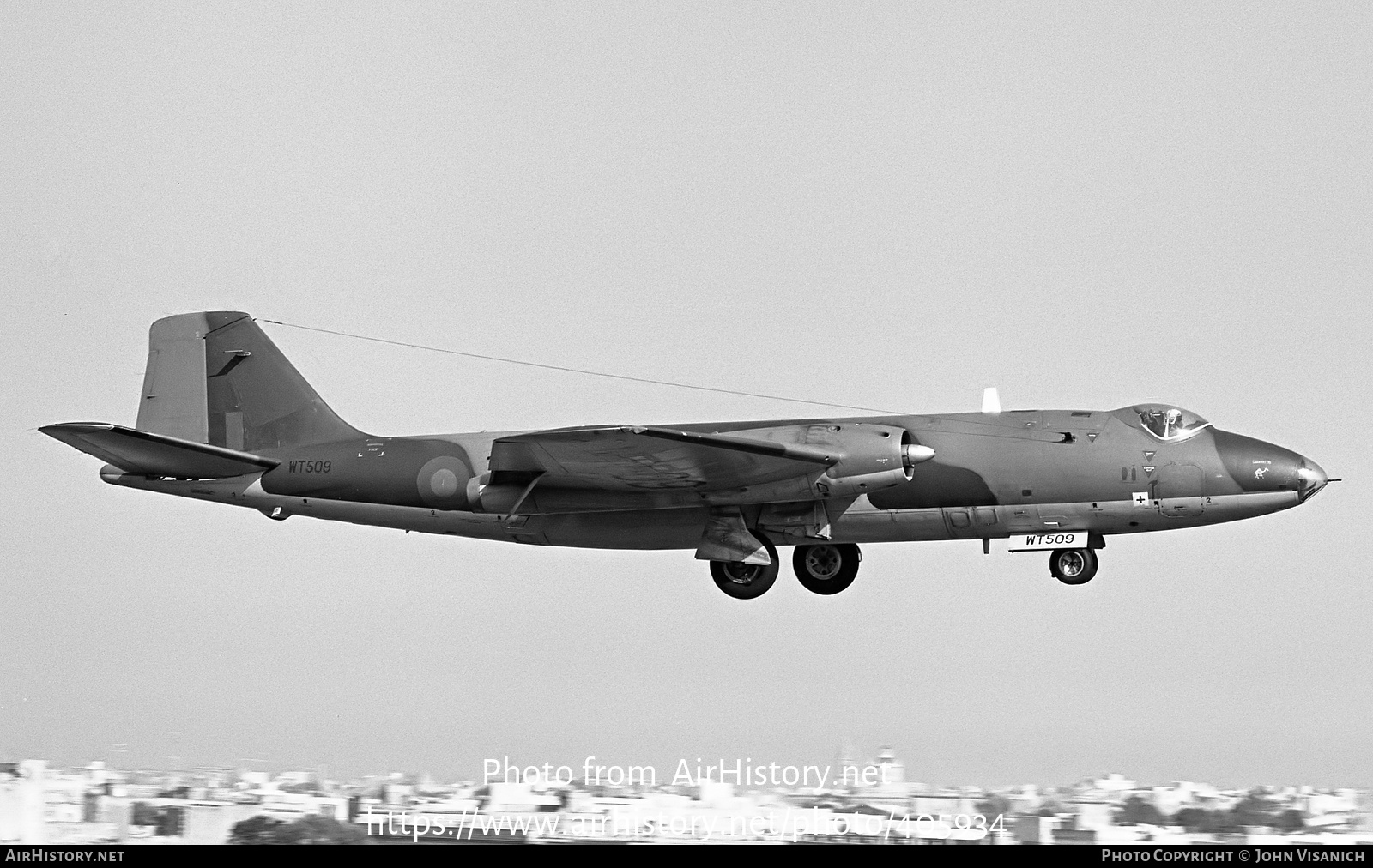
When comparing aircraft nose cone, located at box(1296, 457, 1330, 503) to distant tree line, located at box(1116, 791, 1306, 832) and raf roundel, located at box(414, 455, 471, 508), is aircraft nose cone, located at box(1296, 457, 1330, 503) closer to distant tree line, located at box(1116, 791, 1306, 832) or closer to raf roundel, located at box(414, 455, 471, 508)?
distant tree line, located at box(1116, 791, 1306, 832)

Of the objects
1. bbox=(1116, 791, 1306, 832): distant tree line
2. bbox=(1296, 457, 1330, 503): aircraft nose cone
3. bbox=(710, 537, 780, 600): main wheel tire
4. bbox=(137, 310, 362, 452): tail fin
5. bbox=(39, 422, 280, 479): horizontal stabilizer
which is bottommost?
bbox=(1116, 791, 1306, 832): distant tree line

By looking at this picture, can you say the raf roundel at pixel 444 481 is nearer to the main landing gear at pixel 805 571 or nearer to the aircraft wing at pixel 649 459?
the aircraft wing at pixel 649 459

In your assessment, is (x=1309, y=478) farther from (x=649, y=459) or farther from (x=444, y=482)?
(x=444, y=482)

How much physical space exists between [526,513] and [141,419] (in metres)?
8.55

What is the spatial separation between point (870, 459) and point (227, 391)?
1278cm

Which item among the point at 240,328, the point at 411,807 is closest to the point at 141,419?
the point at 240,328

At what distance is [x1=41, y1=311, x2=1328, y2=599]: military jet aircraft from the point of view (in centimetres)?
2858

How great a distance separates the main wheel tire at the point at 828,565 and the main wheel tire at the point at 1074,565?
11.7ft

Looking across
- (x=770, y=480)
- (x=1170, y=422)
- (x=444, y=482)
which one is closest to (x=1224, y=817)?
(x=1170, y=422)

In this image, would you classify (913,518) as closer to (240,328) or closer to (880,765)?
(880,765)

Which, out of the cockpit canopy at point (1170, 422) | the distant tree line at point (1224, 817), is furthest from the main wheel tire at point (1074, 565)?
the distant tree line at point (1224, 817)

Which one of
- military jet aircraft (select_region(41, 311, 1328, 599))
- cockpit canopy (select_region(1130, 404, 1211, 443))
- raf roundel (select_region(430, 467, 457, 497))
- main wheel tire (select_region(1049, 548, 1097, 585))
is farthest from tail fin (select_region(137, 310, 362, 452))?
cockpit canopy (select_region(1130, 404, 1211, 443))

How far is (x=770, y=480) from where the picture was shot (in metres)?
29.3

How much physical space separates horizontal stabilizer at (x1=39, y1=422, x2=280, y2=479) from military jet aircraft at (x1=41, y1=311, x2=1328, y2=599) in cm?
4
